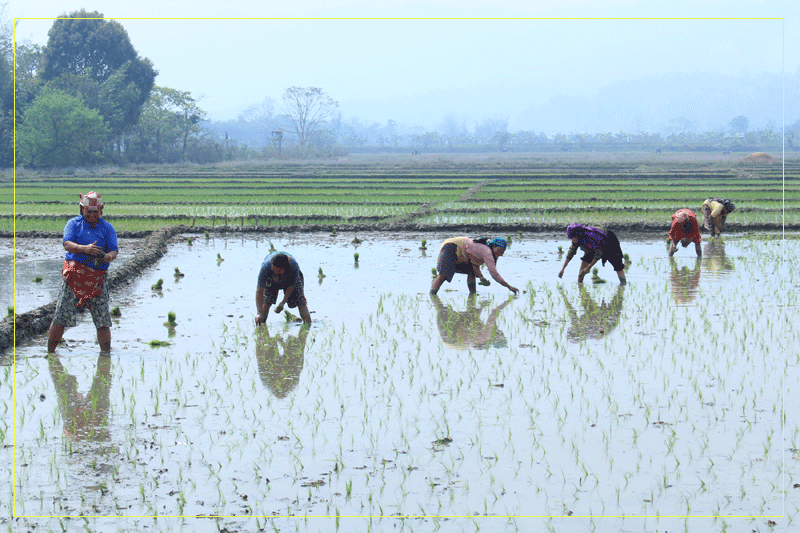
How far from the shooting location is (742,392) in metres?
5.93

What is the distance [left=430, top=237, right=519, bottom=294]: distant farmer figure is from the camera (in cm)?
933

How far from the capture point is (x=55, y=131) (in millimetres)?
45688

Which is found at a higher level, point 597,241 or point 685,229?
point 685,229

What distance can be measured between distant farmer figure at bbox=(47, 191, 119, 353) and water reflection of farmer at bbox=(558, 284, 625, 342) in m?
4.08

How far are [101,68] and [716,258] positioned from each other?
50658mm

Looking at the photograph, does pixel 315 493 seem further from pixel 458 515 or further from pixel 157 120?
pixel 157 120

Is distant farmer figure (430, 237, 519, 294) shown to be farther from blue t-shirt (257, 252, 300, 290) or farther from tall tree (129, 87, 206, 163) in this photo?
tall tree (129, 87, 206, 163)

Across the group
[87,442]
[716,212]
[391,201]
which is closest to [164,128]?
[391,201]

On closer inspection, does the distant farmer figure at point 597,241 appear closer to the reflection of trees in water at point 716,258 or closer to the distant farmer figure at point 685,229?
the reflection of trees in water at point 716,258

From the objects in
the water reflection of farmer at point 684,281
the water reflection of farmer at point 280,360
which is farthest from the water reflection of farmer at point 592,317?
the water reflection of farmer at point 280,360

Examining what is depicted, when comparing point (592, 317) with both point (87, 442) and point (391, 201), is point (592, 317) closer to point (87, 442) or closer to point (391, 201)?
point (87, 442)

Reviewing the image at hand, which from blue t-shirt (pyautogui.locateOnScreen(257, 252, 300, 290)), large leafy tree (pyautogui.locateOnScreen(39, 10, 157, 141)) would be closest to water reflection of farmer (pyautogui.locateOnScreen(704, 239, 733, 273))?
blue t-shirt (pyautogui.locateOnScreen(257, 252, 300, 290))

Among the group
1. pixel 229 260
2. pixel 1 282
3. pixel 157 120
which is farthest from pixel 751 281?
pixel 157 120

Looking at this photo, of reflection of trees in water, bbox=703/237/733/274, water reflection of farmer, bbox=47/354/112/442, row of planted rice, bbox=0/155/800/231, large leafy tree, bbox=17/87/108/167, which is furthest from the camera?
A: large leafy tree, bbox=17/87/108/167
